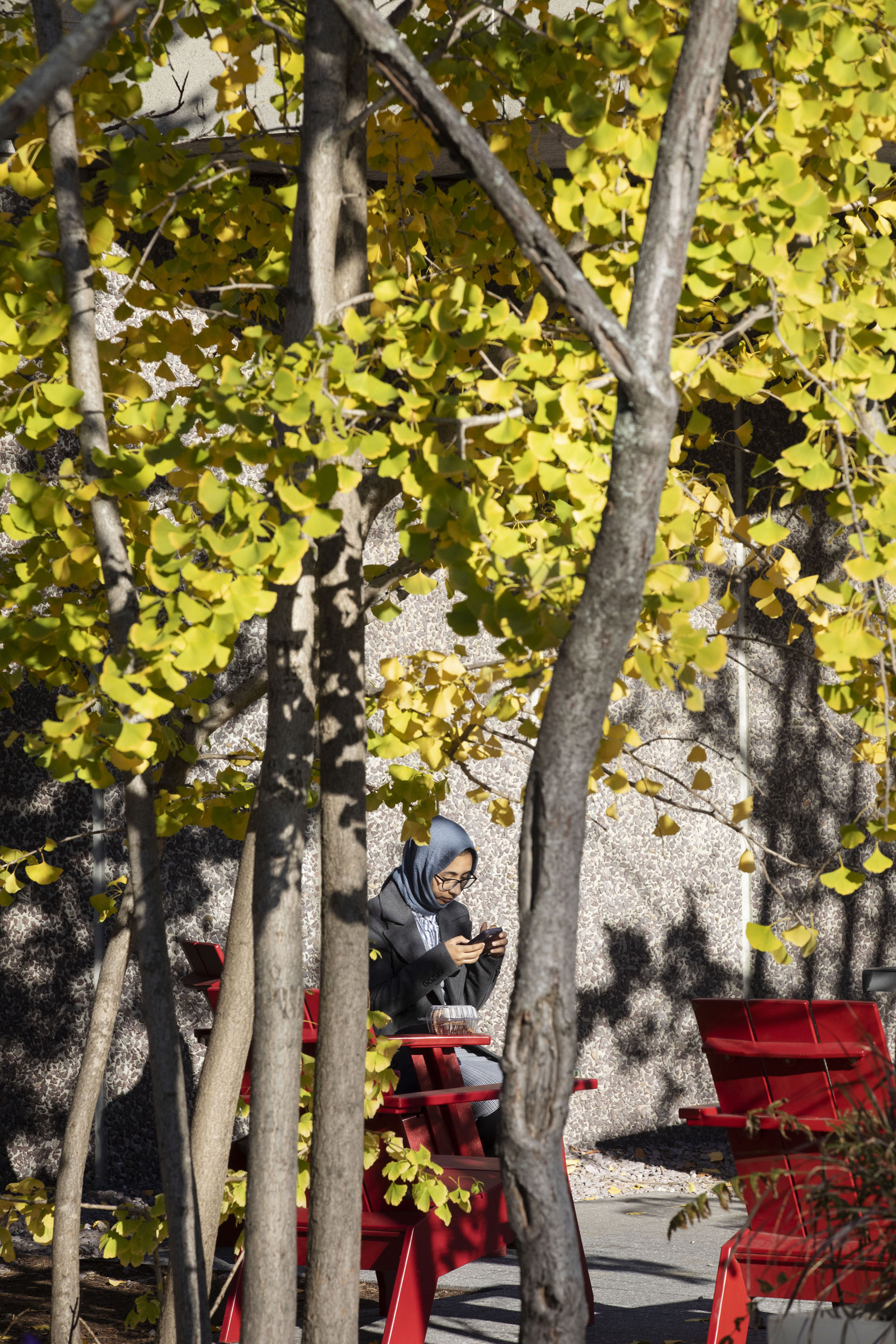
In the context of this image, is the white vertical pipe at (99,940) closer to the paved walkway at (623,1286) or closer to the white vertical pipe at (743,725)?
the paved walkway at (623,1286)

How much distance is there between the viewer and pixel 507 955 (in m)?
5.38

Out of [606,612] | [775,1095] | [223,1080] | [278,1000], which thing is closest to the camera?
[606,612]

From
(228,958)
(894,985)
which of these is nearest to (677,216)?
(228,958)

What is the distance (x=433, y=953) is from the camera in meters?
3.76

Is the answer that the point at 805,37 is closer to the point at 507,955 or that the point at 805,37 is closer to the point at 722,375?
the point at 722,375

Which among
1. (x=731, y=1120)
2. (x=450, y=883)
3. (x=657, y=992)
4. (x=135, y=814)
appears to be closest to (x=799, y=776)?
(x=657, y=992)

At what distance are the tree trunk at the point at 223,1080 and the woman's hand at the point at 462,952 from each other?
149 centimetres

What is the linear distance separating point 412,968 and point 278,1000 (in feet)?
6.83

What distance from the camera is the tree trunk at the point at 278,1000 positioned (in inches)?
68.1

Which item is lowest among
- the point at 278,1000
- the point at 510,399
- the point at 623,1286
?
the point at 623,1286

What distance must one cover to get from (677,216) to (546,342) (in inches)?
27.2

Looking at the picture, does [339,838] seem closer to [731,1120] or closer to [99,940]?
[731,1120]

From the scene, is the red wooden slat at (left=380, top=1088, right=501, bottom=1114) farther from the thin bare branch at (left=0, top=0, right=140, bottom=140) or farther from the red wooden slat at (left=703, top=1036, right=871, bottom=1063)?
the thin bare branch at (left=0, top=0, right=140, bottom=140)

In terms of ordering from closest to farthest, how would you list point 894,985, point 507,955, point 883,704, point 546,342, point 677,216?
1. point 677,216
2. point 883,704
3. point 546,342
4. point 894,985
5. point 507,955
